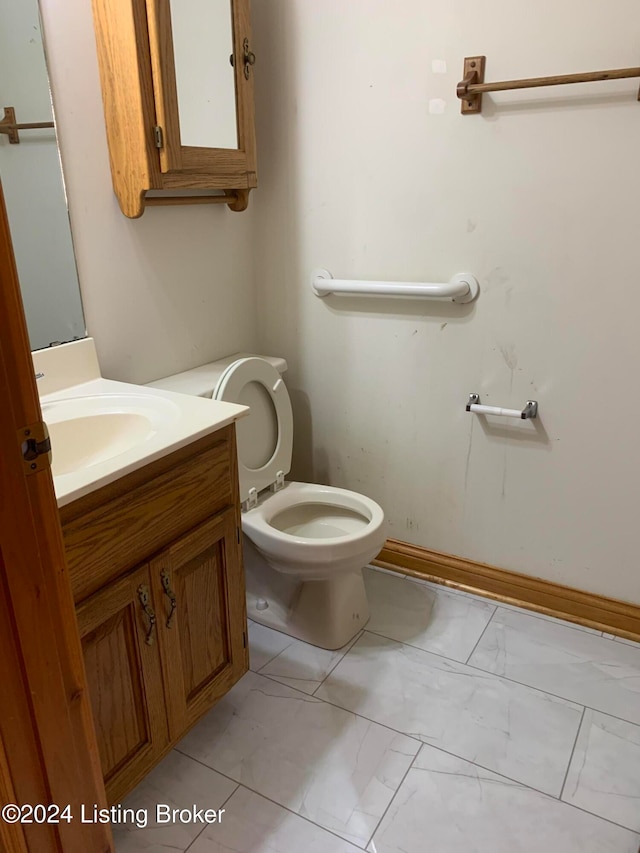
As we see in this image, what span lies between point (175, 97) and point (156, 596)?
119 centimetres

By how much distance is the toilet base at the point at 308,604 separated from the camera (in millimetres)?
1870

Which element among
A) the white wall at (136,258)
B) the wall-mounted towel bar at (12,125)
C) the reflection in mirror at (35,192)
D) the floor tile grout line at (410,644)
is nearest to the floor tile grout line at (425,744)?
the floor tile grout line at (410,644)

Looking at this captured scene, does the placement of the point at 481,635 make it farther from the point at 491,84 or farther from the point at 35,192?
the point at 35,192

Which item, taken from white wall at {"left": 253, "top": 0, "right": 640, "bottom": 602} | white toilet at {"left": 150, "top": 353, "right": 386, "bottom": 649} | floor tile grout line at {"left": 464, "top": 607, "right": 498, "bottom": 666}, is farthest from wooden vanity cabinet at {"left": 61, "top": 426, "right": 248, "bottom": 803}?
white wall at {"left": 253, "top": 0, "right": 640, "bottom": 602}

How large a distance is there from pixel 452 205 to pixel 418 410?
0.64 meters

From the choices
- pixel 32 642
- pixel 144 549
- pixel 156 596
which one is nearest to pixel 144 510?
pixel 144 549

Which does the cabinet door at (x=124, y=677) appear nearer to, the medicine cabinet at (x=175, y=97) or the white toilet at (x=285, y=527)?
the white toilet at (x=285, y=527)

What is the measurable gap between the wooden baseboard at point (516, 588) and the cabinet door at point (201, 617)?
2.65ft

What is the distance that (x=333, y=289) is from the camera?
2.09 m

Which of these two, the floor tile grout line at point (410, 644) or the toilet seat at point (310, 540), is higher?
the toilet seat at point (310, 540)

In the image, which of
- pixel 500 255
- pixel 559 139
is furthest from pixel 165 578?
pixel 559 139

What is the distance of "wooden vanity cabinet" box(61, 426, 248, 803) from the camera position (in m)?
1.17

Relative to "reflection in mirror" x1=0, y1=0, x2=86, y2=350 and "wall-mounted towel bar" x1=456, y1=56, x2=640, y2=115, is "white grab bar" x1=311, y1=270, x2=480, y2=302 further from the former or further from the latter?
"reflection in mirror" x1=0, y1=0, x2=86, y2=350

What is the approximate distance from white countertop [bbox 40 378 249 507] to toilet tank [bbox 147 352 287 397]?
0.64 feet
